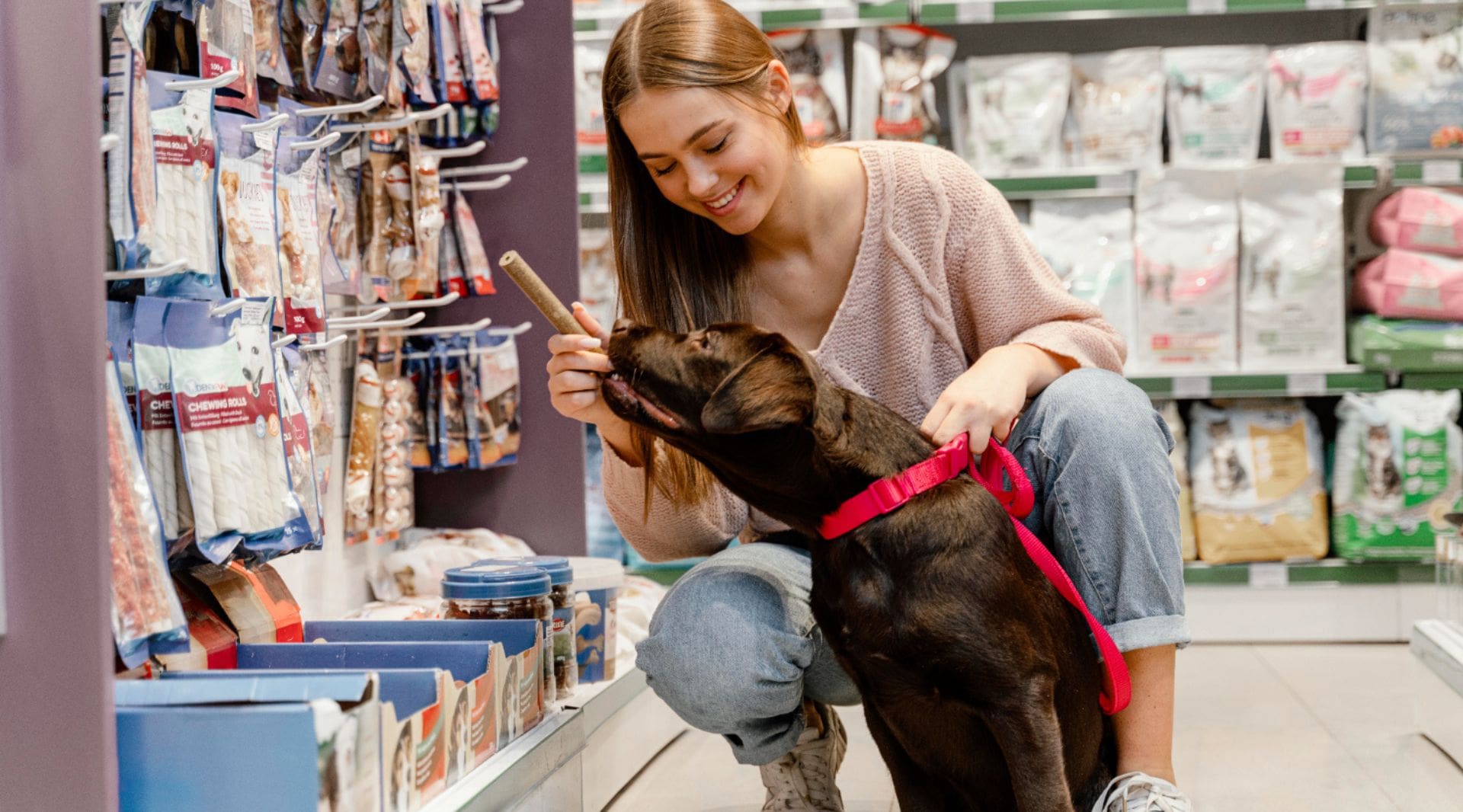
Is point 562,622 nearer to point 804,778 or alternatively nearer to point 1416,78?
point 804,778

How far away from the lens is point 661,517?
188 cm

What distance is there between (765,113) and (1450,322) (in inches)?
97.1

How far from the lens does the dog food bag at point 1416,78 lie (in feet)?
11.1

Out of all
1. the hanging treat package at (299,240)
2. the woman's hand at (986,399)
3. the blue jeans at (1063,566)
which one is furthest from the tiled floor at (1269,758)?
the hanging treat package at (299,240)

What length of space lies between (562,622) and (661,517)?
1.04 ft

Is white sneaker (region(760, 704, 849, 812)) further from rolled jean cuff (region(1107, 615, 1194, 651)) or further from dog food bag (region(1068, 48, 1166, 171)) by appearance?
dog food bag (region(1068, 48, 1166, 171))

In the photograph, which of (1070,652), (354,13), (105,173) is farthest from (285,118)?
(1070,652)

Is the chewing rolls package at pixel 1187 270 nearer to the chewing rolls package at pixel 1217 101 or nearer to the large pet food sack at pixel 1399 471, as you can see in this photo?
the chewing rolls package at pixel 1217 101

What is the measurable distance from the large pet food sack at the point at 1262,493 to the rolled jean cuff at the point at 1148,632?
6.78 feet

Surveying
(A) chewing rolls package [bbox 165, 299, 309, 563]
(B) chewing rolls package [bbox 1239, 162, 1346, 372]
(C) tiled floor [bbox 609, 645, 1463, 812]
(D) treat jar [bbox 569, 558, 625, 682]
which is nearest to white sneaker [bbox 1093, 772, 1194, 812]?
(C) tiled floor [bbox 609, 645, 1463, 812]

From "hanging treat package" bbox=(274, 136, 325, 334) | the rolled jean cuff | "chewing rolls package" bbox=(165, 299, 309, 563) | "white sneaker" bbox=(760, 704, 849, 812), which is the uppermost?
"hanging treat package" bbox=(274, 136, 325, 334)

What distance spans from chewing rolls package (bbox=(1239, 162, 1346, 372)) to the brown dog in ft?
7.54

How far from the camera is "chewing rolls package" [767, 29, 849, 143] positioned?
362 cm

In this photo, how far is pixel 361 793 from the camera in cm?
122
